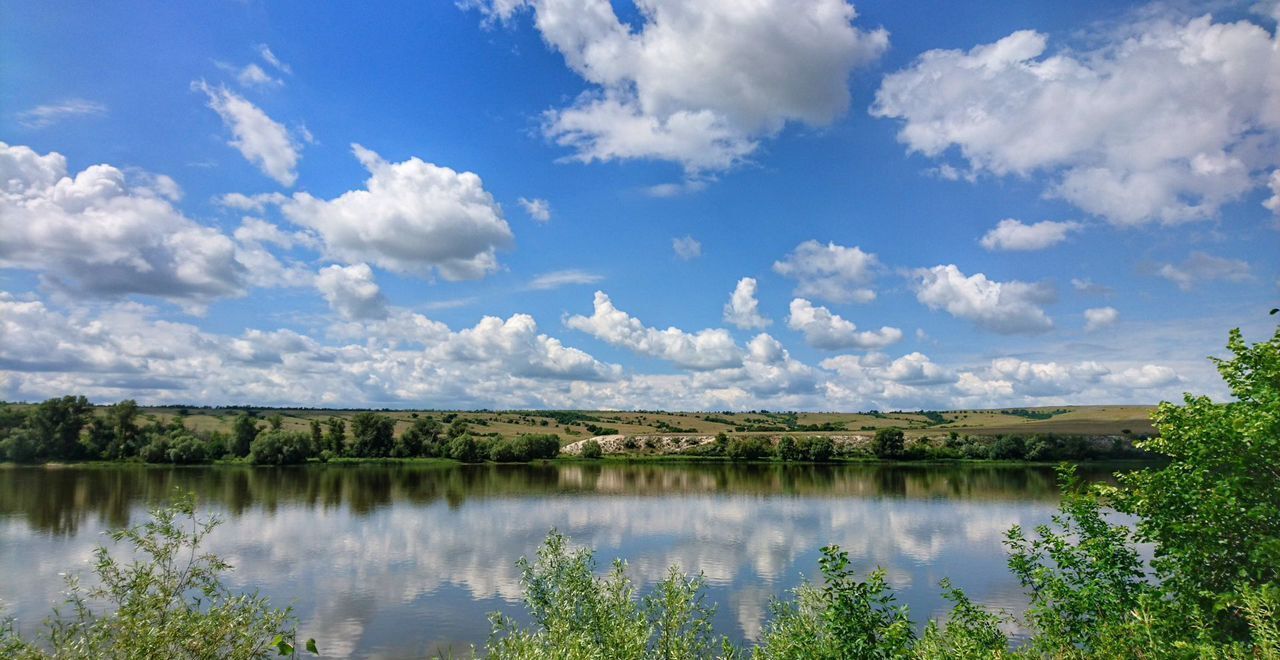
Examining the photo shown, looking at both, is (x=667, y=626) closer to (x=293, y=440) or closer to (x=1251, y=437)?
(x=1251, y=437)

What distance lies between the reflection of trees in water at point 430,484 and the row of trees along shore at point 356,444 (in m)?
5.66

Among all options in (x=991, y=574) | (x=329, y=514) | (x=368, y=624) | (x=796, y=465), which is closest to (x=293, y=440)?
(x=329, y=514)

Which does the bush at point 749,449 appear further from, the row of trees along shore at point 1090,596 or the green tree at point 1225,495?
the green tree at point 1225,495

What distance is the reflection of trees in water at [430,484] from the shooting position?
6368cm

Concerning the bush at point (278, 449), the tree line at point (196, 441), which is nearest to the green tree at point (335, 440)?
the tree line at point (196, 441)

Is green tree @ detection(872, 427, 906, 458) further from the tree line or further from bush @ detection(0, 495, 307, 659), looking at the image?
bush @ detection(0, 495, 307, 659)

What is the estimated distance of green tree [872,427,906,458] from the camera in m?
127

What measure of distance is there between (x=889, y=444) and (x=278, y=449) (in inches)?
4244

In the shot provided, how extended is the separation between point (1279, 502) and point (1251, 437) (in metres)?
1.06

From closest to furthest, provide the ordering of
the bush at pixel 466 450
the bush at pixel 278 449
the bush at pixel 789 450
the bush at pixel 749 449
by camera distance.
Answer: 1. the bush at pixel 278 449
2. the bush at pixel 466 450
3. the bush at pixel 789 450
4. the bush at pixel 749 449

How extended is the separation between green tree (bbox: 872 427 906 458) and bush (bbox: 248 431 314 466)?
102627 mm

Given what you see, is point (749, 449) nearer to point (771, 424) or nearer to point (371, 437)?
point (771, 424)

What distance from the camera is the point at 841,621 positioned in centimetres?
1058

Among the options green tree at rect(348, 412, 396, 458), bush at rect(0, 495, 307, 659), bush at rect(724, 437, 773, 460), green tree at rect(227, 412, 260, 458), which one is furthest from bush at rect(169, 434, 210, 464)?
bush at rect(0, 495, 307, 659)
